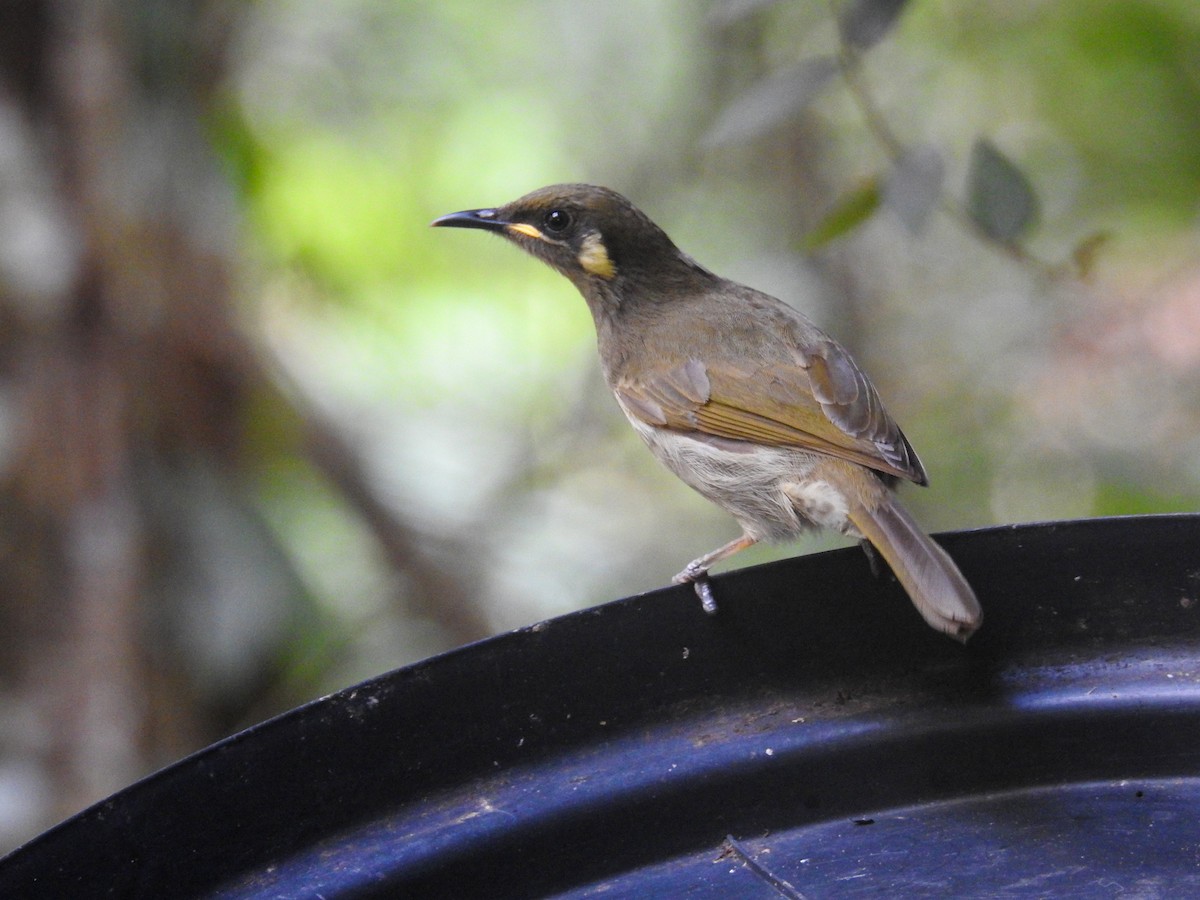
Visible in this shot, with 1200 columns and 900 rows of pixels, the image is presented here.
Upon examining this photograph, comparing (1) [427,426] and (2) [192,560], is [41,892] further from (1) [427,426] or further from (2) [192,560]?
(1) [427,426]

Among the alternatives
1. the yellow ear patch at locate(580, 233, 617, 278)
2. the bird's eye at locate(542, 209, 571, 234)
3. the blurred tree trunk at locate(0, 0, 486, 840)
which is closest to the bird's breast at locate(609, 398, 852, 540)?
the yellow ear patch at locate(580, 233, 617, 278)

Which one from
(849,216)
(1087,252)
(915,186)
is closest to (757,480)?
(849,216)

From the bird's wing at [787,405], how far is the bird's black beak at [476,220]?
56cm

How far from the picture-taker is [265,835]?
2061 millimetres

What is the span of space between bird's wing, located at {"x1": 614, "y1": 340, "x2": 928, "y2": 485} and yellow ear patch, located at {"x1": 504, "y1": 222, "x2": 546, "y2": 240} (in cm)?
47

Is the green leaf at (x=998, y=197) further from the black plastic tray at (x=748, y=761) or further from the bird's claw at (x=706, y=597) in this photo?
the bird's claw at (x=706, y=597)

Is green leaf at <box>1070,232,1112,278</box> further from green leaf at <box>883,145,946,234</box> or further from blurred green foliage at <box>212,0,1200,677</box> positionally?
blurred green foliage at <box>212,0,1200,677</box>

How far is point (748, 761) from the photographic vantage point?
2230 millimetres

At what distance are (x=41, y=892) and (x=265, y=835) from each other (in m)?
0.31

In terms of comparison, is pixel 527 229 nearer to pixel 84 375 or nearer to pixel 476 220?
pixel 476 220

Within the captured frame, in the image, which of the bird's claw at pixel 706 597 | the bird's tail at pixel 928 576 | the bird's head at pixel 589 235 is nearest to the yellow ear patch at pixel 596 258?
the bird's head at pixel 589 235

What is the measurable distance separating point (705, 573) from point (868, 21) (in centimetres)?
132

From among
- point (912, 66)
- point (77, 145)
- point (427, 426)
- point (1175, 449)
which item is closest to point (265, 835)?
point (77, 145)

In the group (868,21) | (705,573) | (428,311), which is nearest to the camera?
(705,573)
